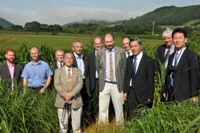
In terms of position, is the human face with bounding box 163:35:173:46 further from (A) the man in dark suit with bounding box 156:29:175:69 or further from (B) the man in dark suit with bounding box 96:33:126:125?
(B) the man in dark suit with bounding box 96:33:126:125

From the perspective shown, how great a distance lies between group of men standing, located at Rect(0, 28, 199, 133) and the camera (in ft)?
15.8

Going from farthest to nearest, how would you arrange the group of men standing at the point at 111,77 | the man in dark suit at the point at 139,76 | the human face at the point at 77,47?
the human face at the point at 77,47 → the man in dark suit at the point at 139,76 → the group of men standing at the point at 111,77

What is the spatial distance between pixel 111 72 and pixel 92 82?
23.7 inches

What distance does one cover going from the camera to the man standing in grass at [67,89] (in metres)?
5.54

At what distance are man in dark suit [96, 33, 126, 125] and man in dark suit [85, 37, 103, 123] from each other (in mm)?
239

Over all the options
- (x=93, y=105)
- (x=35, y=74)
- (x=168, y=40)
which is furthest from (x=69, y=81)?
(x=168, y=40)

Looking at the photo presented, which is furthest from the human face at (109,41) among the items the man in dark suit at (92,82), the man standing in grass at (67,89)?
the man standing in grass at (67,89)

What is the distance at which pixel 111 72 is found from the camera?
6.07 metres

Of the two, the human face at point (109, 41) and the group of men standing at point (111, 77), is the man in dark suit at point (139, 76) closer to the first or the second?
the group of men standing at point (111, 77)

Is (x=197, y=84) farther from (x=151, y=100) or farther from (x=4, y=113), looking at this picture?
(x=4, y=113)

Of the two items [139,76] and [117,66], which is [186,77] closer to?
[139,76]

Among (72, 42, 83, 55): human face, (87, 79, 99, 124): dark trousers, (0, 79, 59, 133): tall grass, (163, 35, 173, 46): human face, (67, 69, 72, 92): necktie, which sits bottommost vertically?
(87, 79, 99, 124): dark trousers

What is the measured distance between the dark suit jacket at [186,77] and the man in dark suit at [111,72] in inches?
55.8

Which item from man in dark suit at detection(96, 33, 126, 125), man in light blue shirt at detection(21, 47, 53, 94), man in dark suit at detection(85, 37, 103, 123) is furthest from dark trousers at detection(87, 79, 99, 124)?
man in light blue shirt at detection(21, 47, 53, 94)
